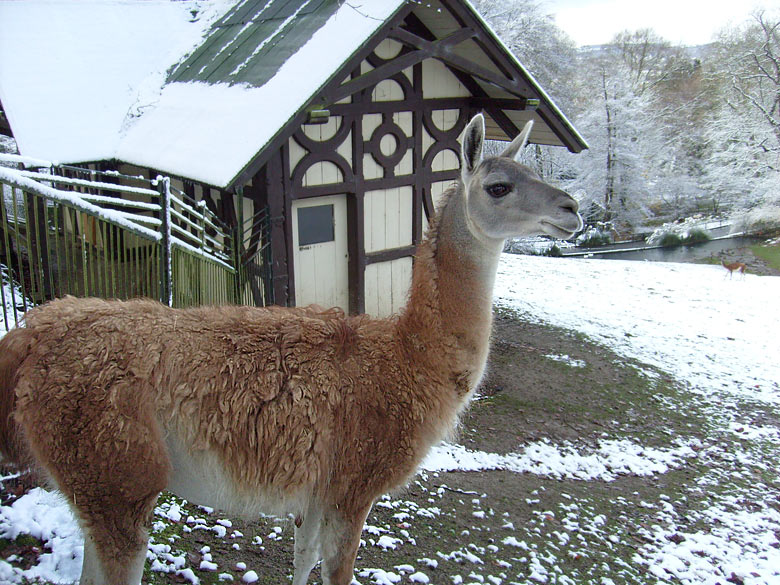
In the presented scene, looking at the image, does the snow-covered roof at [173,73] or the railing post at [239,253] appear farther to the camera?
the railing post at [239,253]

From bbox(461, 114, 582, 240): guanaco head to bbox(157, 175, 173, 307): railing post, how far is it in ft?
10.7

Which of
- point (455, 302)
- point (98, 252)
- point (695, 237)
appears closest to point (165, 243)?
point (98, 252)

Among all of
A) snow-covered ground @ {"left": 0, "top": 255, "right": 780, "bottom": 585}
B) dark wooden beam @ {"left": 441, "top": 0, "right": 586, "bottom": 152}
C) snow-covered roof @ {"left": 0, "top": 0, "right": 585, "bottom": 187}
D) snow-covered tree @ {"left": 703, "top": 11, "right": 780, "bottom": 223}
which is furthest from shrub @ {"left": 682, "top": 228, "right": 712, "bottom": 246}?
dark wooden beam @ {"left": 441, "top": 0, "right": 586, "bottom": 152}

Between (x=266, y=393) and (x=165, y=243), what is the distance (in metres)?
3.28

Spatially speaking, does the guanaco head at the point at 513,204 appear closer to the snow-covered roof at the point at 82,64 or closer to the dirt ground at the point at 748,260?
the snow-covered roof at the point at 82,64

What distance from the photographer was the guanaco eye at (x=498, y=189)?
3.57 metres

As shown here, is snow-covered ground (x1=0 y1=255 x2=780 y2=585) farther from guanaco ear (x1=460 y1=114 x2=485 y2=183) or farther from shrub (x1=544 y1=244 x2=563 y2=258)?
shrub (x1=544 y1=244 x2=563 y2=258)

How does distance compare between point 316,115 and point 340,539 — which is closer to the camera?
point 340,539

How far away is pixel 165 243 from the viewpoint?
223 inches

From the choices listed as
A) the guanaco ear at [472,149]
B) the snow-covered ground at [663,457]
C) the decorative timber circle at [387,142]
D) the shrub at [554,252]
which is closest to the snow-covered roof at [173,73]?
the decorative timber circle at [387,142]

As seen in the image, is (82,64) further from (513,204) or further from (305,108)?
(513,204)

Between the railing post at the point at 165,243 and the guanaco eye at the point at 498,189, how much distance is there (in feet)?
11.1

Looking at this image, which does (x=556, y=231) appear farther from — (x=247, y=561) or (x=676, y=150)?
(x=676, y=150)

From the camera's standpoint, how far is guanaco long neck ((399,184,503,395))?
3391 mm
